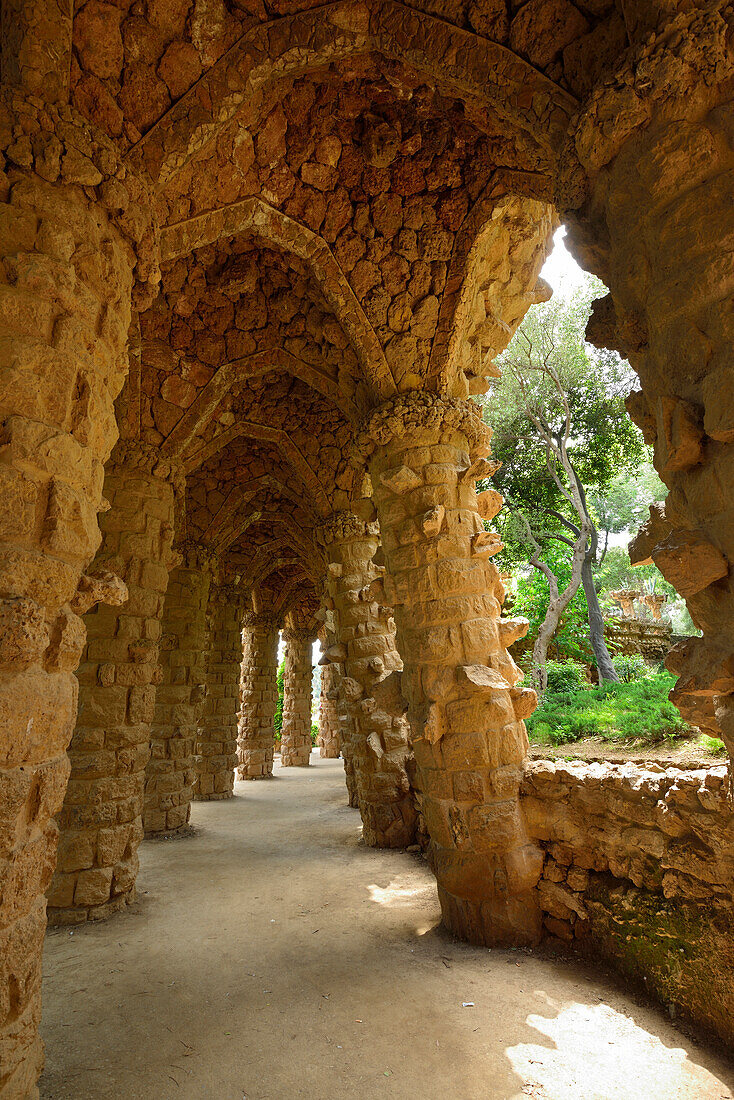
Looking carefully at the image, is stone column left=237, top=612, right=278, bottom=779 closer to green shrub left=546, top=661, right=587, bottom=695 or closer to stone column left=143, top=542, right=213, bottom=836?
stone column left=143, top=542, right=213, bottom=836

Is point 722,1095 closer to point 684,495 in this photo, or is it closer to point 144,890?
point 684,495

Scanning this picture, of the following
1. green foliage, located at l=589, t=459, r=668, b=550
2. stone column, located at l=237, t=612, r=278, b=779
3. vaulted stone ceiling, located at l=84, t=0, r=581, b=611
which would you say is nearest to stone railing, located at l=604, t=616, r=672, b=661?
green foliage, located at l=589, t=459, r=668, b=550

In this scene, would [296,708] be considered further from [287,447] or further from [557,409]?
[557,409]

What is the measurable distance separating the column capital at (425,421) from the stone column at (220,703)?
7.53 meters

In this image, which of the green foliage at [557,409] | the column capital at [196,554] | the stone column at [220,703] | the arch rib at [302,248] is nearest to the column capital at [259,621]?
the stone column at [220,703]

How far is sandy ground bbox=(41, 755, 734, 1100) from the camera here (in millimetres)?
2471

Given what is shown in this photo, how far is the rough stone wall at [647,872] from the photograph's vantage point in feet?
9.19

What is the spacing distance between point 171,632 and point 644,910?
287 inches

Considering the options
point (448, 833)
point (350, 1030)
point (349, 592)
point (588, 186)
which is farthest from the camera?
point (349, 592)

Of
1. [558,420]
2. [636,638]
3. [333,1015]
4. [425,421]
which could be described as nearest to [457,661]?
[425,421]

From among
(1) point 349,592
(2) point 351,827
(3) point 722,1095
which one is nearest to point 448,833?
(3) point 722,1095

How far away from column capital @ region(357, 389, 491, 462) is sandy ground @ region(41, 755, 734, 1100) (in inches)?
153

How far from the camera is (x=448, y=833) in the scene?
13.3ft

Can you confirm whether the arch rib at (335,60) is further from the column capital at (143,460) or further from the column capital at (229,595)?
the column capital at (229,595)
